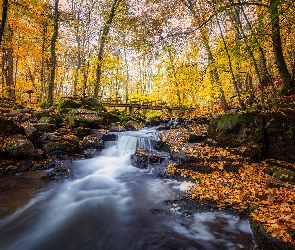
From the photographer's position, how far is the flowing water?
450cm

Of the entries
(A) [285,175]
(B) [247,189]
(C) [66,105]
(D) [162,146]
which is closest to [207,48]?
(D) [162,146]

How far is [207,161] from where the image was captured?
8305 millimetres

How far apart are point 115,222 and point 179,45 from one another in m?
6.68

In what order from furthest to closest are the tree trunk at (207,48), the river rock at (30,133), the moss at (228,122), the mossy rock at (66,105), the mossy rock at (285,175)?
the mossy rock at (66,105) → the tree trunk at (207,48) → the river rock at (30,133) → the moss at (228,122) → the mossy rock at (285,175)

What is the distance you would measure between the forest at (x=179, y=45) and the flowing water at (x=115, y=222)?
4596mm

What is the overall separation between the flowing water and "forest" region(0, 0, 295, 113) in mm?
4596

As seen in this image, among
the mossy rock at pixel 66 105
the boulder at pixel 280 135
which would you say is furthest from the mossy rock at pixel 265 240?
the mossy rock at pixel 66 105

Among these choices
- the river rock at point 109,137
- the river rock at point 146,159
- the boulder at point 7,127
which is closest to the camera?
the boulder at point 7,127

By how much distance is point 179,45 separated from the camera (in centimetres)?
855

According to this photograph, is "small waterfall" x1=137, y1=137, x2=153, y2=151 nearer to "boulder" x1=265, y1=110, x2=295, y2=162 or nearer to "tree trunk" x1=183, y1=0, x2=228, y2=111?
"tree trunk" x1=183, y1=0, x2=228, y2=111

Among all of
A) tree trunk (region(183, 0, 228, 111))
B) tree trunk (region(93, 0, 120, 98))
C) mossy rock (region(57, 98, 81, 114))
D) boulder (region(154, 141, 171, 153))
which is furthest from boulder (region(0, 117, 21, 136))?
tree trunk (region(93, 0, 120, 98))

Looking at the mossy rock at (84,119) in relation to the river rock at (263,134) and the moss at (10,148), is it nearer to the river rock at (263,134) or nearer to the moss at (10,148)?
the moss at (10,148)

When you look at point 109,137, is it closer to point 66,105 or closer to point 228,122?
point 66,105

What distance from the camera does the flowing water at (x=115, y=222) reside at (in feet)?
14.8
